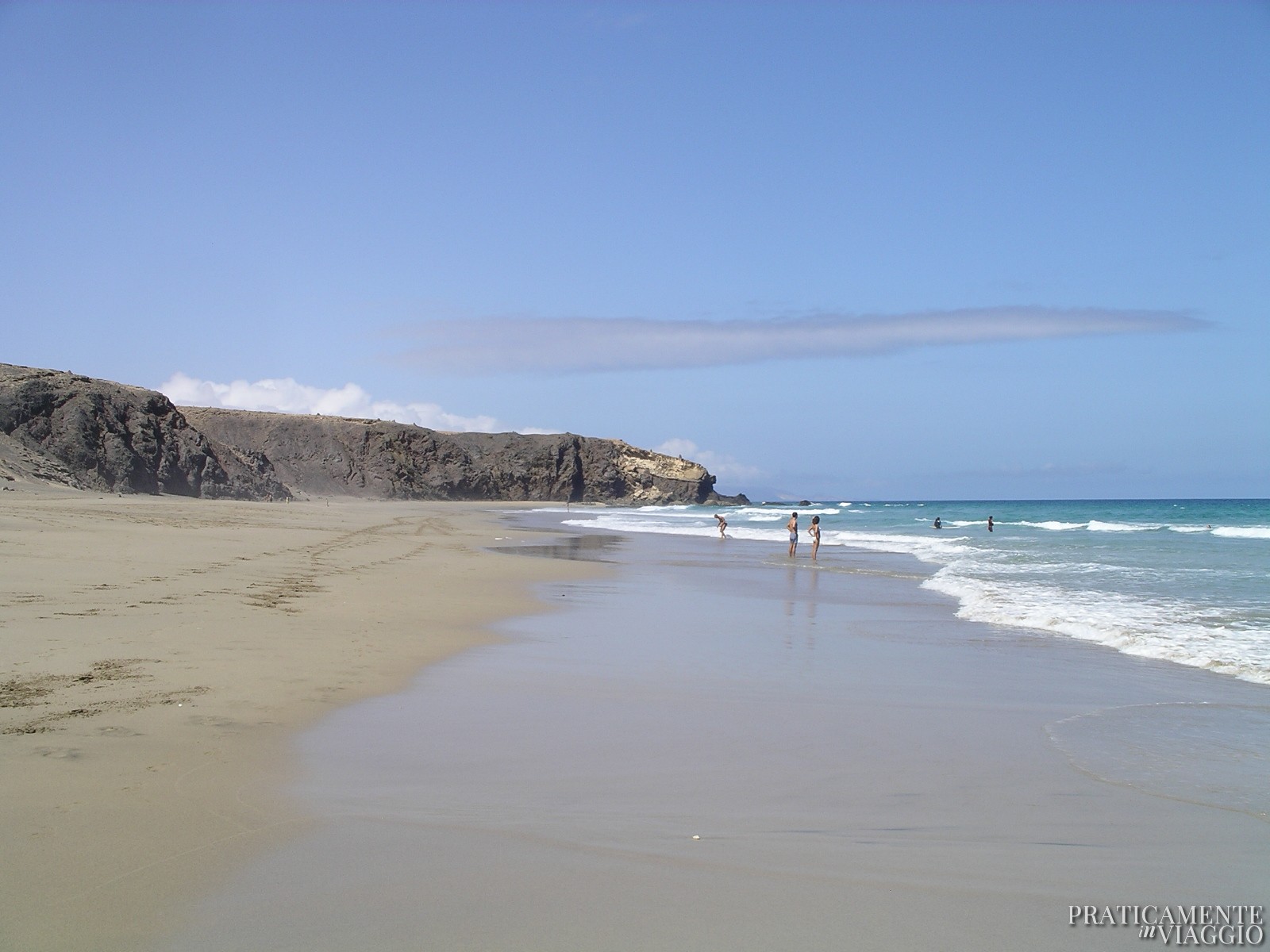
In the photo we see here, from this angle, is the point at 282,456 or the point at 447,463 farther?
the point at 447,463

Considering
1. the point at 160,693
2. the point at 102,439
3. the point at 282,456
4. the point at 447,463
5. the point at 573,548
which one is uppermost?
the point at 447,463

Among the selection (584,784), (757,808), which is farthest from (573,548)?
(757,808)

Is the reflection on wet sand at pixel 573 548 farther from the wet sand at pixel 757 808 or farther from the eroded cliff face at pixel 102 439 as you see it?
the eroded cliff face at pixel 102 439

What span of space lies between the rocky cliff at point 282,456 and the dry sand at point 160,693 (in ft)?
93.6

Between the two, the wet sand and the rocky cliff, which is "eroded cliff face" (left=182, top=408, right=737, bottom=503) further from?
the wet sand

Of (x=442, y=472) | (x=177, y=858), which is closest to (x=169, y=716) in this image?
(x=177, y=858)

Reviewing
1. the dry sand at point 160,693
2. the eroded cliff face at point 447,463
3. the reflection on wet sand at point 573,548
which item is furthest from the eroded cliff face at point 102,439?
the dry sand at point 160,693

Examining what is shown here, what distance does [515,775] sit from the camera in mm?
4434

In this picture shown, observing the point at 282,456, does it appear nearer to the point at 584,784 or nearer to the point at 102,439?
the point at 102,439

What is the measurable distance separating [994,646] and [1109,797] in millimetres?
4998

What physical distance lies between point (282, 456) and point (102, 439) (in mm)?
40083

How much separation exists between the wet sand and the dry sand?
0.29 m

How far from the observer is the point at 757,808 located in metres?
4.05

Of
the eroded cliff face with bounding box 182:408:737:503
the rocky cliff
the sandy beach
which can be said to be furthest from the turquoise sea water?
the eroded cliff face with bounding box 182:408:737:503
